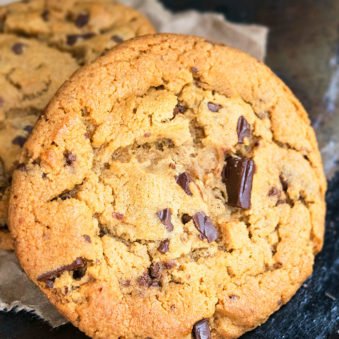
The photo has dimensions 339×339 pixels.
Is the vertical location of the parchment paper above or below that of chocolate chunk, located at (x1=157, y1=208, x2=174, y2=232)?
above

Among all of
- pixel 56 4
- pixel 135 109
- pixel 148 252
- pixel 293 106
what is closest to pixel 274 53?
pixel 293 106

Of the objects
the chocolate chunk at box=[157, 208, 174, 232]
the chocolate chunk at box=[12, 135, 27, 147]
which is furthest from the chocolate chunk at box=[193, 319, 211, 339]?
the chocolate chunk at box=[12, 135, 27, 147]

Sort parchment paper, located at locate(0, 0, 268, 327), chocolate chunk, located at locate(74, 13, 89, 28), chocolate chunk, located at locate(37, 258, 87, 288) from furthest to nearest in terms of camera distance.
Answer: parchment paper, located at locate(0, 0, 268, 327), chocolate chunk, located at locate(74, 13, 89, 28), chocolate chunk, located at locate(37, 258, 87, 288)

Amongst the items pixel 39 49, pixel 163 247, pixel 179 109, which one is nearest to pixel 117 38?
Answer: pixel 39 49

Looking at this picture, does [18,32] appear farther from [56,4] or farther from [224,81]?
[224,81]

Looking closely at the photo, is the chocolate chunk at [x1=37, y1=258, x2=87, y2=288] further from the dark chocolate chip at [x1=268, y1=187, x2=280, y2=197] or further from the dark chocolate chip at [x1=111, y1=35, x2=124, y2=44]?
the dark chocolate chip at [x1=111, y1=35, x2=124, y2=44]

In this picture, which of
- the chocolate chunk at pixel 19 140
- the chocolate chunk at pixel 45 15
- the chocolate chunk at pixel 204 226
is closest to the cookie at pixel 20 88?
the chocolate chunk at pixel 19 140
